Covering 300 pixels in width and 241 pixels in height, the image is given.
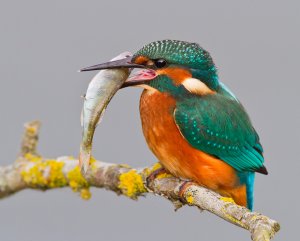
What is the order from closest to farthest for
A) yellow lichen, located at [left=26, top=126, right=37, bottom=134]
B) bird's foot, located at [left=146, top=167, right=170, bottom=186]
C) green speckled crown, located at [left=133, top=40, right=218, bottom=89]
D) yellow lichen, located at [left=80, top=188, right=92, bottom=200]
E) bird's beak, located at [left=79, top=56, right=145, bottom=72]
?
bird's beak, located at [left=79, top=56, right=145, bottom=72] < green speckled crown, located at [left=133, top=40, right=218, bottom=89] < bird's foot, located at [left=146, top=167, right=170, bottom=186] < yellow lichen, located at [left=80, top=188, right=92, bottom=200] < yellow lichen, located at [left=26, top=126, right=37, bottom=134]

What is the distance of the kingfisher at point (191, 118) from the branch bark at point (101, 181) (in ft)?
0.44

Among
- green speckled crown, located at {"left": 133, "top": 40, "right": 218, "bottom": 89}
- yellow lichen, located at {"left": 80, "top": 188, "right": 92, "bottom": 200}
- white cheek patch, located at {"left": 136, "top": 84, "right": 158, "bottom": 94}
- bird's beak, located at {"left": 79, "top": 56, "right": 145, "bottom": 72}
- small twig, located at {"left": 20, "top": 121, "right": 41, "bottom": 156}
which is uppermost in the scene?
green speckled crown, located at {"left": 133, "top": 40, "right": 218, "bottom": 89}

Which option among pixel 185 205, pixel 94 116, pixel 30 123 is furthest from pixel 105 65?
pixel 30 123

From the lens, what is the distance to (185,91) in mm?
3383

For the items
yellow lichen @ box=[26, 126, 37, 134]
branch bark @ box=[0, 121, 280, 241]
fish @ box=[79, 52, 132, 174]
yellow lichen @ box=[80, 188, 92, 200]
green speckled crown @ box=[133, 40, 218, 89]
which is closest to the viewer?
branch bark @ box=[0, 121, 280, 241]

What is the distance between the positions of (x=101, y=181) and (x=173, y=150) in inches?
18.6

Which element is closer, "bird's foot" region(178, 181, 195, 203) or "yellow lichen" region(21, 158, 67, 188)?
"bird's foot" region(178, 181, 195, 203)

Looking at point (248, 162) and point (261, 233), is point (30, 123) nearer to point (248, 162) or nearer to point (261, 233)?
point (248, 162)

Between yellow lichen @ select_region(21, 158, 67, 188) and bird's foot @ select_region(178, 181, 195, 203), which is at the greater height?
bird's foot @ select_region(178, 181, 195, 203)

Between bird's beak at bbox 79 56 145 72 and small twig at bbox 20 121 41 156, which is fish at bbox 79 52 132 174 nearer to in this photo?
bird's beak at bbox 79 56 145 72

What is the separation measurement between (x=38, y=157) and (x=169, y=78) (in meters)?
1.08

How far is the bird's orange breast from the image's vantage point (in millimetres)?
3389

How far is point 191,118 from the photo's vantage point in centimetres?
337

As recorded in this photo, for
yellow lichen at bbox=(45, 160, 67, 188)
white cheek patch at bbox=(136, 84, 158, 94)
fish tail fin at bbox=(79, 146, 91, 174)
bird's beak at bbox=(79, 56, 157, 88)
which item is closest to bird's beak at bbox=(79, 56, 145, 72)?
bird's beak at bbox=(79, 56, 157, 88)
